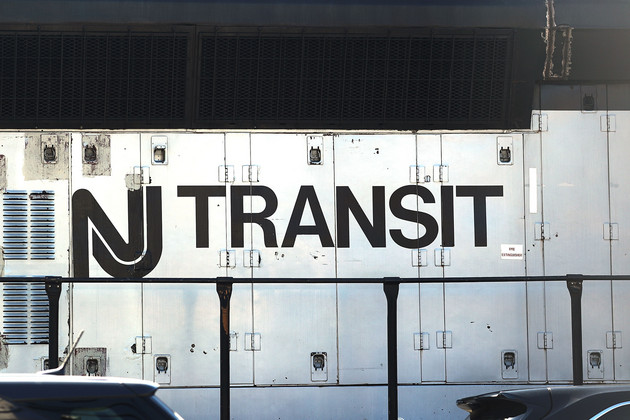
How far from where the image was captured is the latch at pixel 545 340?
7.64 metres

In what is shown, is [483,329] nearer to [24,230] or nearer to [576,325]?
[576,325]

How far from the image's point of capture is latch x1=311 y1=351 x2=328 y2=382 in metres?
7.48

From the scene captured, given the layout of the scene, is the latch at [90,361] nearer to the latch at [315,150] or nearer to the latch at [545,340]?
the latch at [315,150]

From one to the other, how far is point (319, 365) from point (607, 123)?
11.2ft

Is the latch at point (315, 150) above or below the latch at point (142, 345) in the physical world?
above

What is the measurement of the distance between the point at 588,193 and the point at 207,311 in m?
3.57

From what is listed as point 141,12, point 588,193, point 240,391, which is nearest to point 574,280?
point 588,193

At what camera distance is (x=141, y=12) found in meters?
7.35

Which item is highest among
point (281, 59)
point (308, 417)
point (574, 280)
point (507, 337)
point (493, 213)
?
point (281, 59)

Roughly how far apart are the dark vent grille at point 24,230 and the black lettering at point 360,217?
2506mm

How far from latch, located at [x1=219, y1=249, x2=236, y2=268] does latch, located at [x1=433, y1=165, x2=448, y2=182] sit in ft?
6.28

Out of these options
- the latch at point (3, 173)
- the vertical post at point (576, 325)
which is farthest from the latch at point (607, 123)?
the latch at point (3, 173)

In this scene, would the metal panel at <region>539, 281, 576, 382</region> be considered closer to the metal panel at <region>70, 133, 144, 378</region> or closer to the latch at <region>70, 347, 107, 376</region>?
the metal panel at <region>70, 133, 144, 378</region>

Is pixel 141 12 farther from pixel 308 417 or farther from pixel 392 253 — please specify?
pixel 308 417
